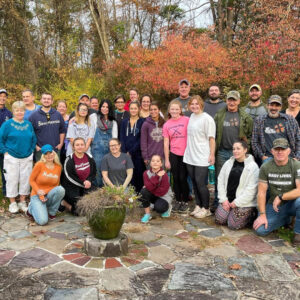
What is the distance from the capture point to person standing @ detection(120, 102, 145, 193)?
5500 mm

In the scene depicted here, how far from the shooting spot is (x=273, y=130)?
463 centimetres

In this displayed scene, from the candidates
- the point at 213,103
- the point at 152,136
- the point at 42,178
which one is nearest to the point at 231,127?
the point at 213,103

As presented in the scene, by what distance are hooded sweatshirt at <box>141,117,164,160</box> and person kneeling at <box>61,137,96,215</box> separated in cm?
89

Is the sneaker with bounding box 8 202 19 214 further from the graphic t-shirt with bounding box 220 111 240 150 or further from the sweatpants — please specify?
the graphic t-shirt with bounding box 220 111 240 150

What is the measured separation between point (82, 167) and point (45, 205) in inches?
32.0

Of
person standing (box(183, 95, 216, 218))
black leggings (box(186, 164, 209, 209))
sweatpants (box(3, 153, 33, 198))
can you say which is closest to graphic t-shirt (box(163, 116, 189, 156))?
person standing (box(183, 95, 216, 218))

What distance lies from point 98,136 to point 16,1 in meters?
13.0

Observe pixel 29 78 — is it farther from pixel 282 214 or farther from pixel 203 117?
pixel 282 214

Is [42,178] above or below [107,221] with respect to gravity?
above

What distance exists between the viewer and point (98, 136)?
570 centimetres

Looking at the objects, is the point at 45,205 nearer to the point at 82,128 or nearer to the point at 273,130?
the point at 82,128

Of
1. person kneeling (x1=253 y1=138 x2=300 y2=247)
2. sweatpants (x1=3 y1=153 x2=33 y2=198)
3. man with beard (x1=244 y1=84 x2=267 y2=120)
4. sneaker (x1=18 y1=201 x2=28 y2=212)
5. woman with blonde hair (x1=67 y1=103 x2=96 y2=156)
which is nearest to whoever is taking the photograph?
A: person kneeling (x1=253 y1=138 x2=300 y2=247)

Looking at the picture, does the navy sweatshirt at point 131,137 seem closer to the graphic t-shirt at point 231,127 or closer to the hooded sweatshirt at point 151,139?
the hooded sweatshirt at point 151,139

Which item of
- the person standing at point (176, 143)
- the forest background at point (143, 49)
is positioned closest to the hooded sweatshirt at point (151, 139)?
the person standing at point (176, 143)
